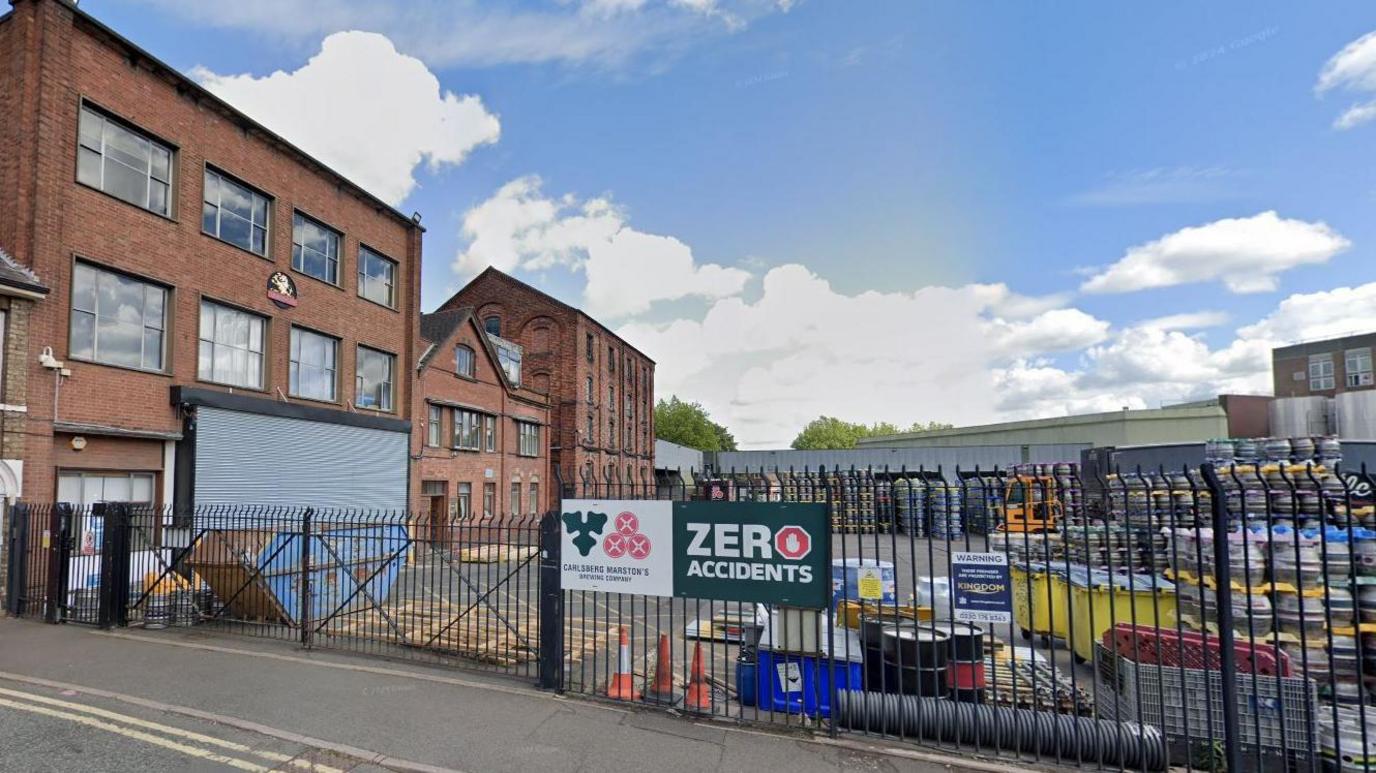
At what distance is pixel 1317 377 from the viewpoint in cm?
5603

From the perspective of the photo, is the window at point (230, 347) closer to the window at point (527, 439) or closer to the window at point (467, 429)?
the window at point (467, 429)

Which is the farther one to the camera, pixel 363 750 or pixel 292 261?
pixel 292 261

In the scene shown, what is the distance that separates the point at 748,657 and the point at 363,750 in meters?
3.78

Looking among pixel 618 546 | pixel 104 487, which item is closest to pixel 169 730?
pixel 618 546

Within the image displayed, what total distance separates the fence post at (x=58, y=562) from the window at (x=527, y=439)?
72.6 feet

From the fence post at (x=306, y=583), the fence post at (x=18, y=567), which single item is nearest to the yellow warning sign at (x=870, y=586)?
the fence post at (x=306, y=583)

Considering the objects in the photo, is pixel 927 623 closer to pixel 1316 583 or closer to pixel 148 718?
pixel 1316 583

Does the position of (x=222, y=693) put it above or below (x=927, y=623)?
below

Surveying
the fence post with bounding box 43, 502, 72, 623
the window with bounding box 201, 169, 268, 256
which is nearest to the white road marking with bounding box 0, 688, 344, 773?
the fence post with bounding box 43, 502, 72, 623

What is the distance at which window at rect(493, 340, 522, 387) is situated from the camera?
118 ft

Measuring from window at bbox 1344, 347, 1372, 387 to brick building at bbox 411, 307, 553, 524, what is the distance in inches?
2493

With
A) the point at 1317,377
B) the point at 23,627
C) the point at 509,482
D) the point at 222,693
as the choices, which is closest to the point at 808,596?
the point at 222,693

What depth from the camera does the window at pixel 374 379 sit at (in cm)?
2238

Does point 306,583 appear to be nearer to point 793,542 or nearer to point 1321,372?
point 793,542
